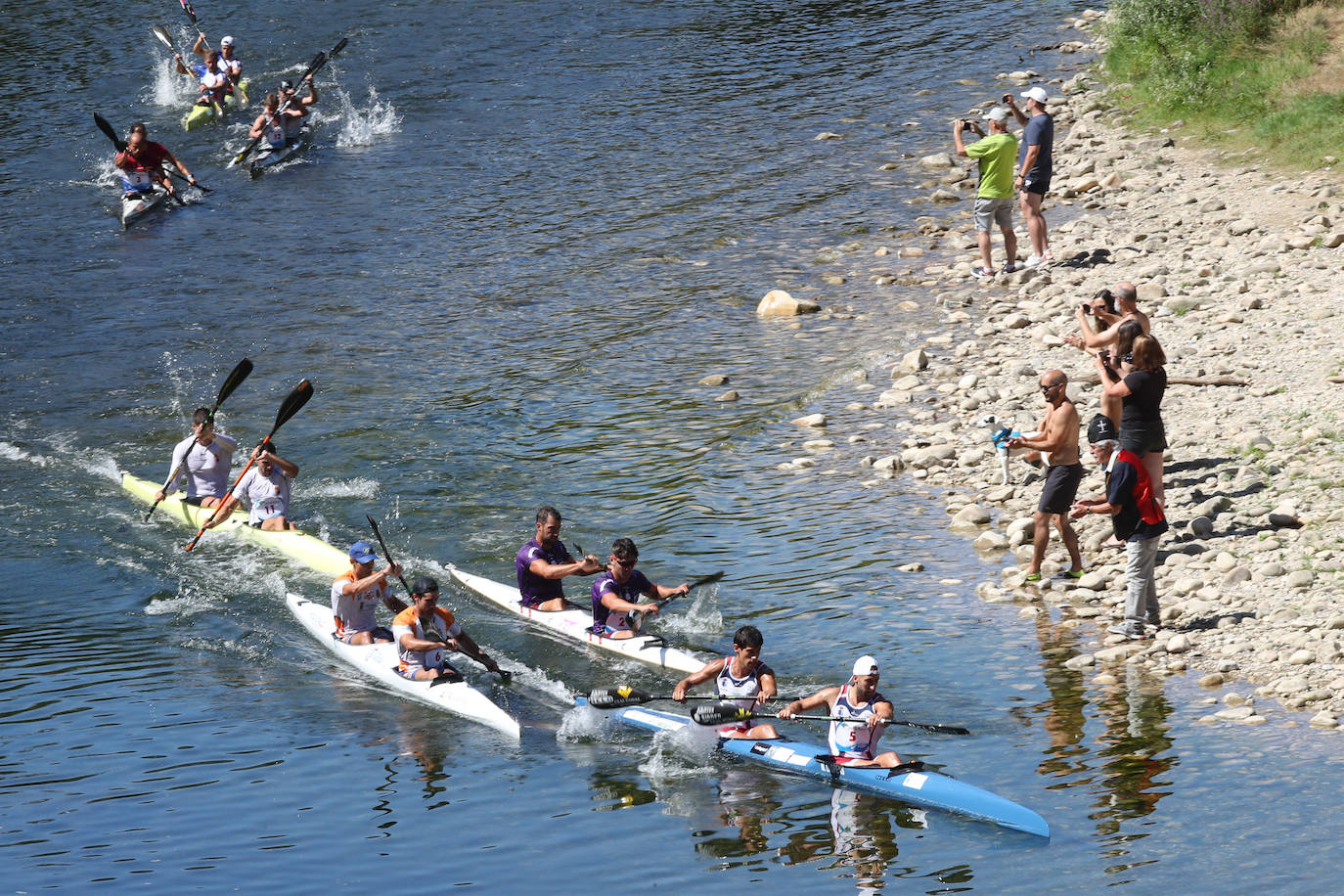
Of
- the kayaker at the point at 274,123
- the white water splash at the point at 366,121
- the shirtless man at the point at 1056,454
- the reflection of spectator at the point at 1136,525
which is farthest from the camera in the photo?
the white water splash at the point at 366,121

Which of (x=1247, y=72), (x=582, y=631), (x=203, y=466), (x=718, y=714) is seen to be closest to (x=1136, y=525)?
(x=718, y=714)

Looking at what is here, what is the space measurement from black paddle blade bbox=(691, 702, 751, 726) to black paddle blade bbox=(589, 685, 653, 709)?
0.46 m

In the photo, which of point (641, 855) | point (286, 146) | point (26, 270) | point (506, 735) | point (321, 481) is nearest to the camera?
point (641, 855)

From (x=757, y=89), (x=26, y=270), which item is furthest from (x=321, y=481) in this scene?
(x=757, y=89)

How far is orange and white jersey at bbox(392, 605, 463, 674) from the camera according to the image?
12.3m

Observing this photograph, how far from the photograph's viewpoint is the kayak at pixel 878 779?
9172mm

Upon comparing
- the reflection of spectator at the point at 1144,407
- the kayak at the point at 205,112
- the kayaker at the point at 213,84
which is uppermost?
the kayaker at the point at 213,84

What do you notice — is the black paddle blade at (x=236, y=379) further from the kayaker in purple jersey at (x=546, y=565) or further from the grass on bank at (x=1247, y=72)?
the grass on bank at (x=1247, y=72)

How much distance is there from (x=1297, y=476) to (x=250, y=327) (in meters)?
13.9

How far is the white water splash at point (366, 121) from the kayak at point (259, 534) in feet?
43.0

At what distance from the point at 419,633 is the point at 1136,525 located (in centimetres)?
579

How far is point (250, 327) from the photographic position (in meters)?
20.5

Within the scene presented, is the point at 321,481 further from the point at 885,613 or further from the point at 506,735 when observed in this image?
the point at 885,613

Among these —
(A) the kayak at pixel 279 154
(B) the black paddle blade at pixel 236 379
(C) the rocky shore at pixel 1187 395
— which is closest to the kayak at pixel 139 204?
(A) the kayak at pixel 279 154
